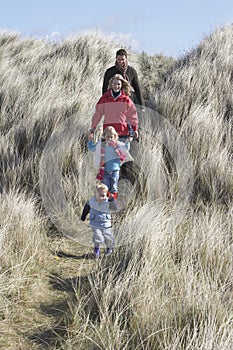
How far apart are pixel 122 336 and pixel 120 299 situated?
0.30m

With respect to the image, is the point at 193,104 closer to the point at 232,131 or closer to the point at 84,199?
the point at 232,131

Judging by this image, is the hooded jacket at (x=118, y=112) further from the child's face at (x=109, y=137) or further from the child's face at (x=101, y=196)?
the child's face at (x=101, y=196)

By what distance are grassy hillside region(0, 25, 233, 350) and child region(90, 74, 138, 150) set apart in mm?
446

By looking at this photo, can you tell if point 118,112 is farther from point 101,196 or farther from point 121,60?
point 101,196

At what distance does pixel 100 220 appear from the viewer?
3.99m

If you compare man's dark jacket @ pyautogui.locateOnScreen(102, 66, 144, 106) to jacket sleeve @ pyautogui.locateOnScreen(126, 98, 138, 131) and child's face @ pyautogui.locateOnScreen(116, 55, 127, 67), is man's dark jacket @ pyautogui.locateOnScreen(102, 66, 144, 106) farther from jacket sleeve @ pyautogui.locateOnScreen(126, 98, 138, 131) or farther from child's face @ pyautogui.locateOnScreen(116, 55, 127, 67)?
jacket sleeve @ pyautogui.locateOnScreen(126, 98, 138, 131)

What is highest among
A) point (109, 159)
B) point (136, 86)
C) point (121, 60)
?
point (121, 60)

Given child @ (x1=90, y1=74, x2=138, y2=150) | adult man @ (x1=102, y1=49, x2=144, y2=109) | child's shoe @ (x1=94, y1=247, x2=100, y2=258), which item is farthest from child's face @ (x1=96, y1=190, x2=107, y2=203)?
adult man @ (x1=102, y1=49, x2=144, y2=109)

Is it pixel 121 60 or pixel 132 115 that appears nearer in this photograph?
pixel 132 115

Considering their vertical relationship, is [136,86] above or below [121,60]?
below

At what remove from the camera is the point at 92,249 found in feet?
13.6

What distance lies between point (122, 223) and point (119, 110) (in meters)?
1.69

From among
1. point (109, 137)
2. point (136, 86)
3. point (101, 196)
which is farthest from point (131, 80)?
point (101, 196)

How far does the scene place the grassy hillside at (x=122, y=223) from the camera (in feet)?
8.56
